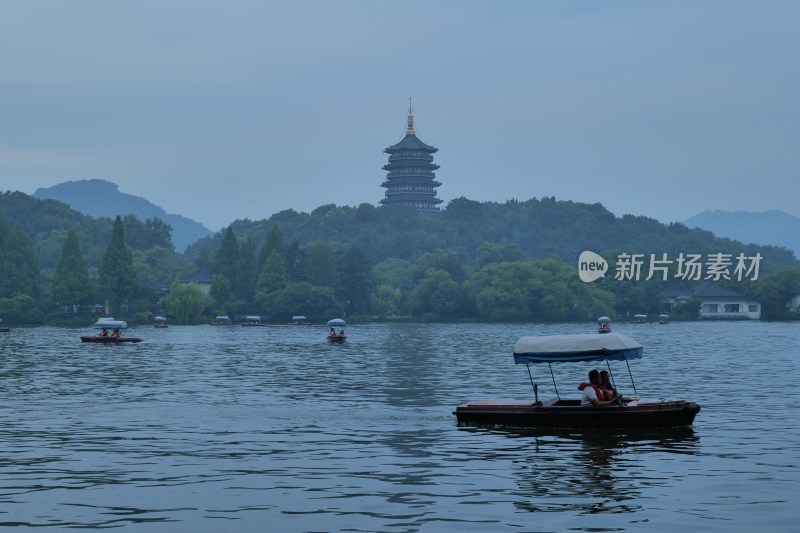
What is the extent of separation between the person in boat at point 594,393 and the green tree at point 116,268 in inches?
4705

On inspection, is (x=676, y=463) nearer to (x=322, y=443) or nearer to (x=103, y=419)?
(x=322, y=443)

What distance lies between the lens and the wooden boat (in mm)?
32062

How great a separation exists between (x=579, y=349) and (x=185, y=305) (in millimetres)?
123359

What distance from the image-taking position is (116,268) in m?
145

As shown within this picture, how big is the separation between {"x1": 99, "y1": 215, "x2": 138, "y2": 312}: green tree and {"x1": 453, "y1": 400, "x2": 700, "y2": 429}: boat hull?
118 meters

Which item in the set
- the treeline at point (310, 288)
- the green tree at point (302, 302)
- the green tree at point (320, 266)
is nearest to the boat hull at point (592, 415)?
the treeline at point (310, 288)

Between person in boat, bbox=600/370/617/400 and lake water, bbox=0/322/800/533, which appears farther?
person in boat, bbox=600/370/617/400

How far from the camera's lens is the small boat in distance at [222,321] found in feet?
496

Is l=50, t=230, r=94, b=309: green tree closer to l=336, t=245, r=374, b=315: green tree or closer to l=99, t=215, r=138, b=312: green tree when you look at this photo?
l=99, t=215, r=138, b=312: green tree

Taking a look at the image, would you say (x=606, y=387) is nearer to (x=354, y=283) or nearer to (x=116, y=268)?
(x=116, y=268)

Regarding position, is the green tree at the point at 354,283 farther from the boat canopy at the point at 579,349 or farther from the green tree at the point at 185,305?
the boat canopy at the point at 579,349

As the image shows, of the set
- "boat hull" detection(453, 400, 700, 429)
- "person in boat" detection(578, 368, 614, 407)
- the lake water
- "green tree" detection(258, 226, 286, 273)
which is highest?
"green tree" detection(258, 226, 286, 273)

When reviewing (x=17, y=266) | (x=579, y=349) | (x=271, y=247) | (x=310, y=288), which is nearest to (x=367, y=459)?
(x=579, y=349)

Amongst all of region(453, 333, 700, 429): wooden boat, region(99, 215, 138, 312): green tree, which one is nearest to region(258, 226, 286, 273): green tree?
region(99, 215, 138, 312): green tree
